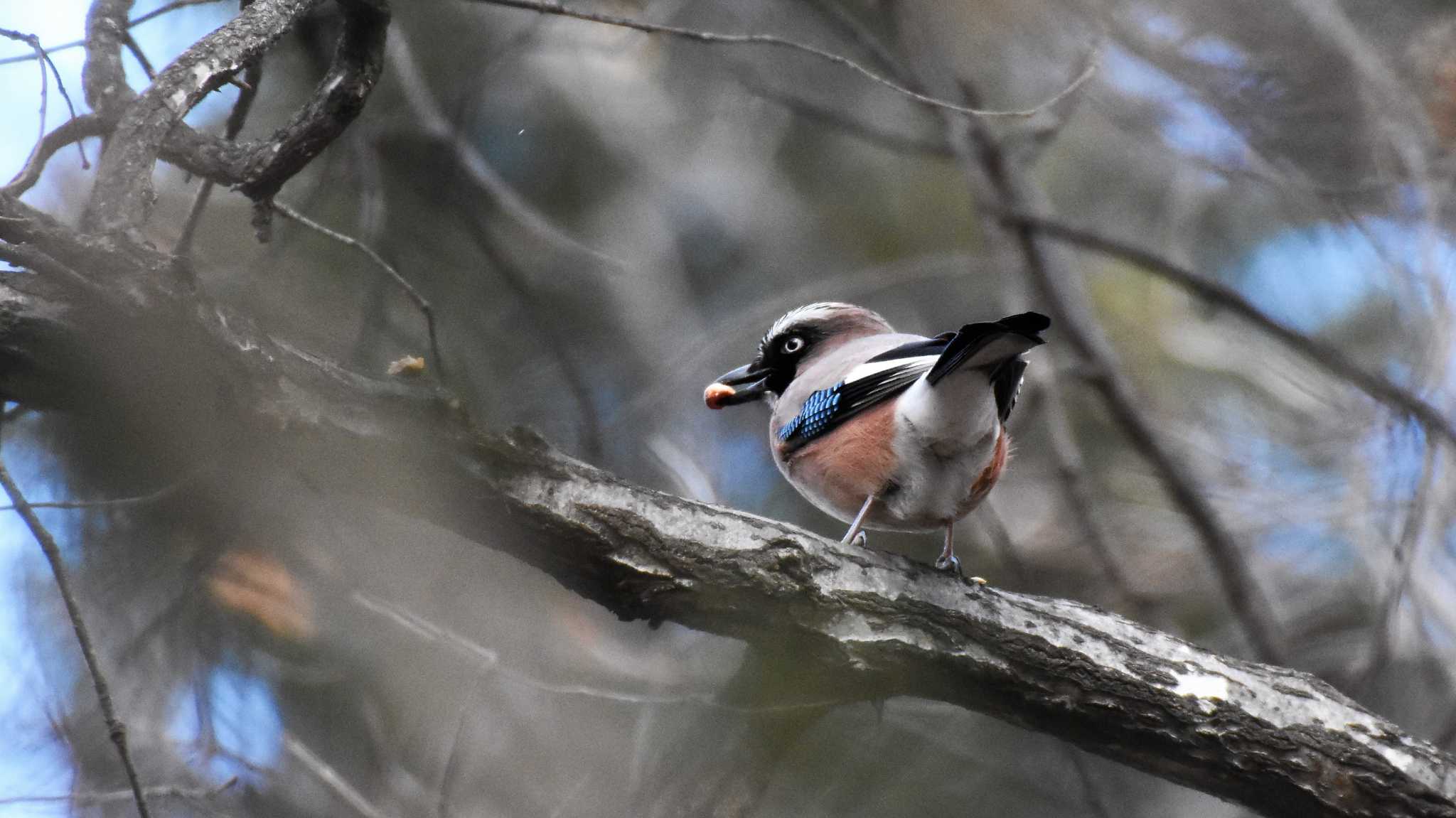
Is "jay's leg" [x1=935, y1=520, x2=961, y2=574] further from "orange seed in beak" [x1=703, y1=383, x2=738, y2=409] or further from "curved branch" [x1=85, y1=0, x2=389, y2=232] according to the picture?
"curved branch" [x1=85, y1=0, x2=389, y2=232]

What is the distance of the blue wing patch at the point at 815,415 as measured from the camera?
4449 mm

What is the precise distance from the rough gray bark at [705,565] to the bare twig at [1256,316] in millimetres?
2559

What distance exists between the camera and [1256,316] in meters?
6.52

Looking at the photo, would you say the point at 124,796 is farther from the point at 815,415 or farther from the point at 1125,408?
the point at 1125,408

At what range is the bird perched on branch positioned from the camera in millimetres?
3881

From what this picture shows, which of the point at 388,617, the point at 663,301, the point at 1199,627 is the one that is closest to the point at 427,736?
the point at 388,617

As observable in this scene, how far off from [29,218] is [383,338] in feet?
10.3

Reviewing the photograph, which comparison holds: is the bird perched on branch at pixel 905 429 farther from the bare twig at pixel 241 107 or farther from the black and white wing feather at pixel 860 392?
the bare twig at pixel 241 107

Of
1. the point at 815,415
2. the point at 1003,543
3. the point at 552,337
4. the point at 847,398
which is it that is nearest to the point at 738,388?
the point at 552,337

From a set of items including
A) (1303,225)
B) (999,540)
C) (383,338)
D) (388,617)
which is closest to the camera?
(388,617)

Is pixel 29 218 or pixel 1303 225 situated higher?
pixel 1303 225

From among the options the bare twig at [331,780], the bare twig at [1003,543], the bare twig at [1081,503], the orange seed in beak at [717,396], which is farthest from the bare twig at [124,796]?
the bare twig at [1081,503]

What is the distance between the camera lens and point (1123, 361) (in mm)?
10812

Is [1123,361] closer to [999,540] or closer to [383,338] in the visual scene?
[999,540]
